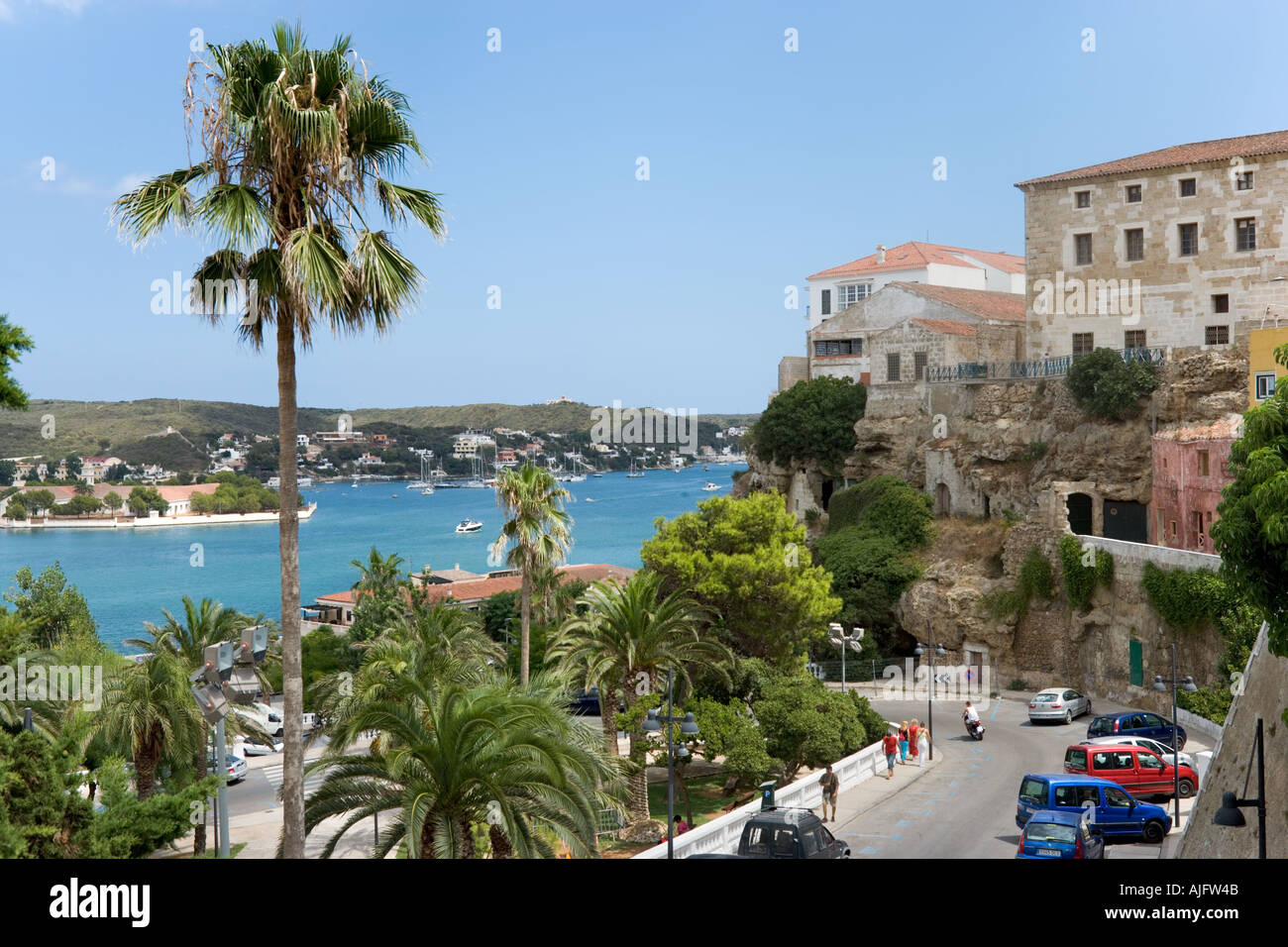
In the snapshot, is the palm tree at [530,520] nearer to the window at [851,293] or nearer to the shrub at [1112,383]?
the shrub at [1112,383]

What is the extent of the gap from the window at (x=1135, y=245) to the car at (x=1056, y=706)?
26.2 metres

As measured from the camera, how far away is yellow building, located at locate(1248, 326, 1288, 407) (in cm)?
4553

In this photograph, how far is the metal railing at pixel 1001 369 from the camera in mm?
59594

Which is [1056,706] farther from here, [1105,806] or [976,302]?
[976,302]

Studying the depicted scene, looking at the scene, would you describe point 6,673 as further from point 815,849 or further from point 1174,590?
point 1174,590

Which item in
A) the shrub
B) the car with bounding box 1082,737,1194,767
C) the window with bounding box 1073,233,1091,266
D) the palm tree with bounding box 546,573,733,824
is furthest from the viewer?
the window with bounding box 1073,233,1091,266

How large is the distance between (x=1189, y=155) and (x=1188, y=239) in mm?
4018

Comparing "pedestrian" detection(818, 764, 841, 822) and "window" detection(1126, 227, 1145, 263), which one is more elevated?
"window" detection(1126, 227, 1145, 263)

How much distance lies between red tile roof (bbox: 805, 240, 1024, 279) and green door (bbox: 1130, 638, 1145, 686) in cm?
4082

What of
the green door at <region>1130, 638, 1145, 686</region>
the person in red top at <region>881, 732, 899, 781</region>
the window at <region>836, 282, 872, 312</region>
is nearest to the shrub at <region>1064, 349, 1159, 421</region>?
the green door at <region>1130, 638, 1145, 686</region>

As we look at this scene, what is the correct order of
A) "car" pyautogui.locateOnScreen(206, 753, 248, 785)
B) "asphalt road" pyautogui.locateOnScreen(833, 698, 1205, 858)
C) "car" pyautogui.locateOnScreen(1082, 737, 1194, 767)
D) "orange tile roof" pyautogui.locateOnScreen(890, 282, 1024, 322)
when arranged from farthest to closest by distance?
"orange tile roof" pyautogui.locateOnScreen(890, 282, 1024, 322)
"car" pyautogui.locateOnScreen(206, 753, 248, 785)
"car" pyautogui.locateOnScreen(1082, 737, 1194, 767)
"asphalt road" pyautogui.locateOnScreen(833, 698, 1205, 858)

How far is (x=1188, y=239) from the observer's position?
194ft

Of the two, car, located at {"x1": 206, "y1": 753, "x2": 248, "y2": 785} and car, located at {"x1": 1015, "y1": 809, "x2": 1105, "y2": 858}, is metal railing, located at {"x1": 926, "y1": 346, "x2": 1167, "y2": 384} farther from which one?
car, located at {"x1": 1015, "y1": 809, "x2": 1105, "y2": 858}

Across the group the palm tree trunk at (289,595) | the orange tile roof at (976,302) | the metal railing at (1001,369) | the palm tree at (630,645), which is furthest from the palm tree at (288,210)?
the orange tile roof at (976,302)
